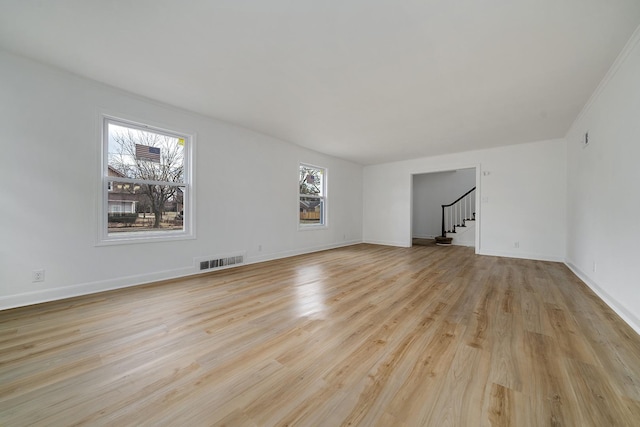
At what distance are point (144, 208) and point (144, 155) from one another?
0.76 meters

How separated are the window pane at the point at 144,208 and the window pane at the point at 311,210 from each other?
2735 mm

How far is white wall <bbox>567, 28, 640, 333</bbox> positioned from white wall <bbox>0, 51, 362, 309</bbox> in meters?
4.91

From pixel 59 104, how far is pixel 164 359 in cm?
312

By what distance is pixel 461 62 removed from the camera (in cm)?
245

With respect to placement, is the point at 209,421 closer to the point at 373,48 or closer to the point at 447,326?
the point at 447,326

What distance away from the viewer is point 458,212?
829 cm

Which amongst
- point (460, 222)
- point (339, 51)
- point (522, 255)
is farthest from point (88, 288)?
point (460, 222)

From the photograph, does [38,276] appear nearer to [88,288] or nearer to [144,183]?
[88,288]

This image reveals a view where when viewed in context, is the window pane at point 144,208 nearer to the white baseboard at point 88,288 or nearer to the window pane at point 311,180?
the white baseboard at point 88,288

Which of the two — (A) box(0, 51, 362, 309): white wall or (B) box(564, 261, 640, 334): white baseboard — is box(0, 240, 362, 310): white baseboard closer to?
(A) box(0, 51, 362, 309): white wall

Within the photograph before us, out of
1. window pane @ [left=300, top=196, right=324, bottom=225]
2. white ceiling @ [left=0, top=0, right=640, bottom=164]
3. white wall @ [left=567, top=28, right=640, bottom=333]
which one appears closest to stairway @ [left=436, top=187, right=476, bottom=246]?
white wall @ [left=567, top=28, right=640, bottom=333]

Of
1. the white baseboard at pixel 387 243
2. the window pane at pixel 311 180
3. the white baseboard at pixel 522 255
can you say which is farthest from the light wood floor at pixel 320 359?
the white baseboard at pixel 387 243

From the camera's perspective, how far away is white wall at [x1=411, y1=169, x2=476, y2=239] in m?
9.03

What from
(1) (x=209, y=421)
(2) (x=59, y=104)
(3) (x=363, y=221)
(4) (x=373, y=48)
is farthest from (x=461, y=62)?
(3) (x=363, y=221)
